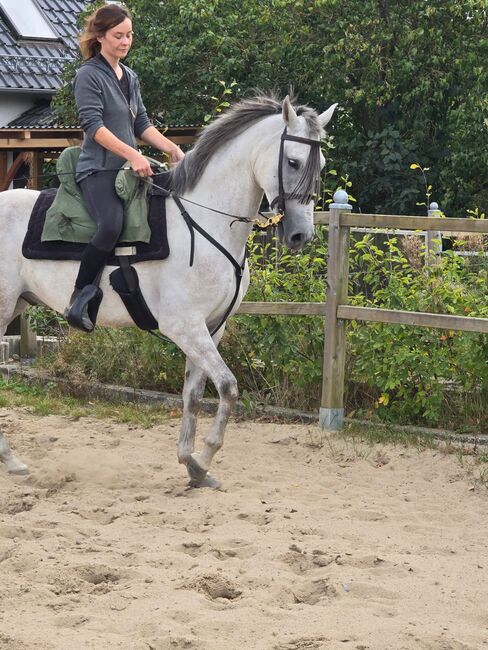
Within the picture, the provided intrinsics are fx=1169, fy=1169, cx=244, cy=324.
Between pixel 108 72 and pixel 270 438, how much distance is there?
2851mm

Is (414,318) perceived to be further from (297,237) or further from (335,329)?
(297,237)

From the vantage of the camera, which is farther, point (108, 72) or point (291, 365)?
point (291, 365)

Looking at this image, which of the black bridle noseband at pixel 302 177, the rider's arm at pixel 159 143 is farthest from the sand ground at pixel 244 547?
the rider's arm at pixel 159 143

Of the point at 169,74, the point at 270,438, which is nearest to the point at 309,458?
the point at 270,438

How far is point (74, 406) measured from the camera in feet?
31.1

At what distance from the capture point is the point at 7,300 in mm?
7359

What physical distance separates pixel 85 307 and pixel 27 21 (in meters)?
17.7

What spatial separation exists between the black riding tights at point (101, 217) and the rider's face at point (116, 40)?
704mm

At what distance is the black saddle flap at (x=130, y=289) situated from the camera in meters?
6.82

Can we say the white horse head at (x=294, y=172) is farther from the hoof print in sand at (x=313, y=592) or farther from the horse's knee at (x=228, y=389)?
the hoof print in sand at (x=313, y=592)

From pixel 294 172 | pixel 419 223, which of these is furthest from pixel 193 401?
pixel 419 223

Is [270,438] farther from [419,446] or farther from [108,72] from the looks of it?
[108,72]

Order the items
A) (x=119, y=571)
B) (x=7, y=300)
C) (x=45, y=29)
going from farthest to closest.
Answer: (x=45, y=29) < (x=7, y=300) < (x=119, y=571)

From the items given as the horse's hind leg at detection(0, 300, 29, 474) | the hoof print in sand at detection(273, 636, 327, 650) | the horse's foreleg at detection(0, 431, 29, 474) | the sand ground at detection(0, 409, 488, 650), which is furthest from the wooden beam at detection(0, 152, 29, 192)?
the hoof print in sand at detection(273, 636, 327, 650)
